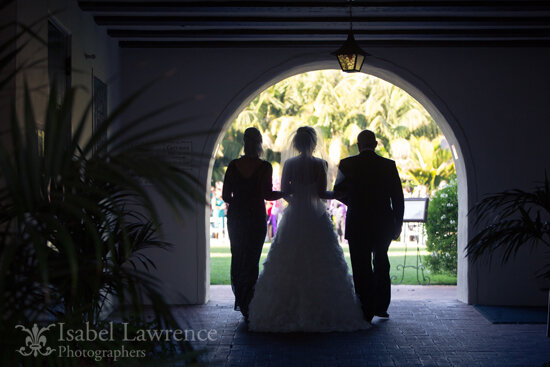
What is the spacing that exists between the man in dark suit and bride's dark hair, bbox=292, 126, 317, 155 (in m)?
0.40

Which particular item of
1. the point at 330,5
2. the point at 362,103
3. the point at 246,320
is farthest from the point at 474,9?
the point at 362,103

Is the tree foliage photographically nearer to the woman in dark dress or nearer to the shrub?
the shrub

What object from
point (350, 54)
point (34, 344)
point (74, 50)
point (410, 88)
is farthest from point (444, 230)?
point (34, 344)

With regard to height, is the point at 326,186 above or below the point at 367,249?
above

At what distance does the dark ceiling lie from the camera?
6.44 metres

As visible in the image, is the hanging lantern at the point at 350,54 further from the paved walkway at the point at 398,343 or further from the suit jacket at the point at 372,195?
the paved walkway at the point at 398,343

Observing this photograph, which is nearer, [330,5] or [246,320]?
[330,5]

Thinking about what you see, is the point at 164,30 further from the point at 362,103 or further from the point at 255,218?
the point at 362,103

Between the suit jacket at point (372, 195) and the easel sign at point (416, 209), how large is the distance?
152 inches

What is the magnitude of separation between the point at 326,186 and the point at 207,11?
2.11 meters

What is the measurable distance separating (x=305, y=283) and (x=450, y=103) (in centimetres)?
333

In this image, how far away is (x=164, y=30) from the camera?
24.9 feet

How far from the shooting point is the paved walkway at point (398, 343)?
5.34 metres

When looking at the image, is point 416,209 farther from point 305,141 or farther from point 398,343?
point 398,343
